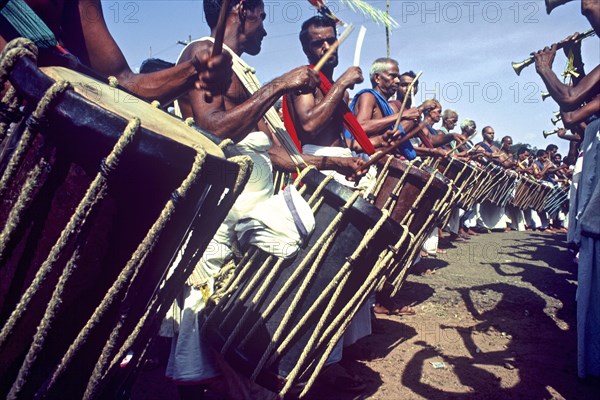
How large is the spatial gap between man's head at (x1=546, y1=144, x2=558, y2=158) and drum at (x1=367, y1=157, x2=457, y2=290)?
14585 millimetres

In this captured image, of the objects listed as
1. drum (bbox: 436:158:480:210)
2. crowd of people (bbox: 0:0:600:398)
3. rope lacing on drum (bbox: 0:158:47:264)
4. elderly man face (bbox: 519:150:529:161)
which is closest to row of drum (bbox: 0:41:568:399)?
rope lacing on drum (bbox: 0:158:47:264)

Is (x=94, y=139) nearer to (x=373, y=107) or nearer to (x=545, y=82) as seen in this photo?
(x=545, y=82)

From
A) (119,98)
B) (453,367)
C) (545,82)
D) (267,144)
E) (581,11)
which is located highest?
(581,11)

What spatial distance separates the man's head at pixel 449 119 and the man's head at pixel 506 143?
3.98 meters

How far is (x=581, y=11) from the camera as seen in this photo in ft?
8.77

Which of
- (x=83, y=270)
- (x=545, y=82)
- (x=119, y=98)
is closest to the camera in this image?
(x=83, y=270)

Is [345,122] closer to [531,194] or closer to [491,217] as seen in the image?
[491,217]

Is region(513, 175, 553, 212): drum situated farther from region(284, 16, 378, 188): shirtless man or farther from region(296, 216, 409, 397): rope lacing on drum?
region(296, 216, 409, 397): rope lacing on drum

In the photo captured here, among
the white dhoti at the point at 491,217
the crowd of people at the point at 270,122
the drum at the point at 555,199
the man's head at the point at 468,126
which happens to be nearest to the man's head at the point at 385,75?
the crowd of people at the point at 270,122

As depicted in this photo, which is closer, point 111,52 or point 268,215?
point 268,215

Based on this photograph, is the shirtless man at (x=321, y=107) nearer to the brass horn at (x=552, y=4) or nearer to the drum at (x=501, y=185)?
the brass horn at (x=552, y=4)

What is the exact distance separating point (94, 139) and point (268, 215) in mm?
961

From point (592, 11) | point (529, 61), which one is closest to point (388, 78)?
point (529, 61)

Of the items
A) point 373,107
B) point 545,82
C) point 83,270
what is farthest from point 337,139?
point 83,270
